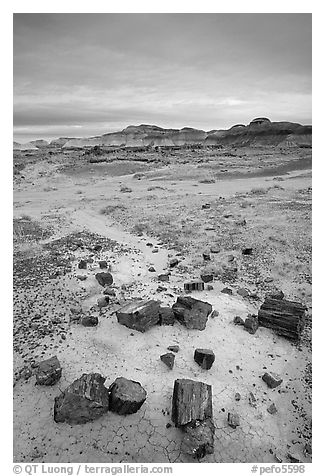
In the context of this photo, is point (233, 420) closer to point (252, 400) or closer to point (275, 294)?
point (252, 400)

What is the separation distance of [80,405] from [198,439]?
67.5 inches

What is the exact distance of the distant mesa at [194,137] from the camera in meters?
93.3

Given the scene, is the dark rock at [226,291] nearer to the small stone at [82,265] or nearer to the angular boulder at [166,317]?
the angular boulder at [166,317]

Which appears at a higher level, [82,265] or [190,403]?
[82,265]

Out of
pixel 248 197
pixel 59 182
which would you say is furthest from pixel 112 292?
pixel 59 182

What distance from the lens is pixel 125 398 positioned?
5098mm

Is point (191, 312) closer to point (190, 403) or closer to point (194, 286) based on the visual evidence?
point (194, 286)

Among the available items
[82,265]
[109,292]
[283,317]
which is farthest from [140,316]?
[82,265]

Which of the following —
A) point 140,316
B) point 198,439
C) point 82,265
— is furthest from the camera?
point 82,265

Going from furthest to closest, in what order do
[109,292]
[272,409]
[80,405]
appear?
[109,292] → [272,409] → [80,405]

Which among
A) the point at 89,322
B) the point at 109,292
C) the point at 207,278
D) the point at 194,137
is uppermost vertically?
the point at 194,137

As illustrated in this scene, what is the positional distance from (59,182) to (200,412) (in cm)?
2944

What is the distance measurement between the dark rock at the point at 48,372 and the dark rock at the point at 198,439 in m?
2.21

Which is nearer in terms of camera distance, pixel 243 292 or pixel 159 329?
pixel 159 329
